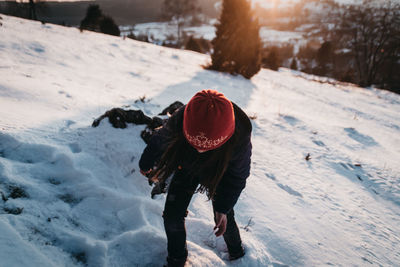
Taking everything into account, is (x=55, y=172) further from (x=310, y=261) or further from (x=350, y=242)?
(x=350, y=242)

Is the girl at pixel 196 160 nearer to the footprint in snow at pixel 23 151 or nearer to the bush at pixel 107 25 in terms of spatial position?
the footprint in snow at pixel 23 151

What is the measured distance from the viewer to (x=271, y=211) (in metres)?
2.53

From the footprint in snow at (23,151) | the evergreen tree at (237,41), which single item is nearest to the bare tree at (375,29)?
the evergreen tree at (237,41)

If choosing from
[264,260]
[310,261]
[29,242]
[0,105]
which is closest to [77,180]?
[29,242]

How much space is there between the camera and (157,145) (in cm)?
165

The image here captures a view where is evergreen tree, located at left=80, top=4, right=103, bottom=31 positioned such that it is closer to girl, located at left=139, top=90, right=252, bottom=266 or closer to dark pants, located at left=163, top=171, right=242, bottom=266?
girl, located at left=139, top=90, right=252, bottom=266

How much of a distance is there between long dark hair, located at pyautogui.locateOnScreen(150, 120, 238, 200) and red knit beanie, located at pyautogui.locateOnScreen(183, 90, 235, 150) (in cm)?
12

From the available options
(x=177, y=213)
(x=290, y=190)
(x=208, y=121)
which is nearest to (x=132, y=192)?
(x=177, y=213)

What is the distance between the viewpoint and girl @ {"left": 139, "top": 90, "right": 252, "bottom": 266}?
4.27 ft

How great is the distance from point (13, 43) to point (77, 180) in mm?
6156

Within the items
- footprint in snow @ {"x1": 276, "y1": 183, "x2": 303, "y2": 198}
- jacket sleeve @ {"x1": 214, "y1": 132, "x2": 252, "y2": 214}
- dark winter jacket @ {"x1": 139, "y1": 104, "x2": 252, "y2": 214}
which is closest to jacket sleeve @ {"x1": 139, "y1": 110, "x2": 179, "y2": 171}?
dark winter jacket @ {"x1": 139, "y1": 104, "x2": 252, "y2": 214}

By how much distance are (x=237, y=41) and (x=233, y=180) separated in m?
10.6

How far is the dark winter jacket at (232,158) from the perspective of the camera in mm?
1485

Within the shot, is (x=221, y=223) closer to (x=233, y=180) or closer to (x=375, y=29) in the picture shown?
(x=233, y=180)
